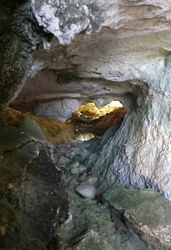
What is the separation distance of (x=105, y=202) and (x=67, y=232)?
0.39m

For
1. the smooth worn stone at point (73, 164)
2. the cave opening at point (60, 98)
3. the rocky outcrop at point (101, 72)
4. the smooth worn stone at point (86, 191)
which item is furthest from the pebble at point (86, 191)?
the cave opening at point (60, 98)

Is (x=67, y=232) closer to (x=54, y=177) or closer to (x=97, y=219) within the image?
(x=97, y=219)

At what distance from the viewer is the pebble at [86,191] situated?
1951 mm

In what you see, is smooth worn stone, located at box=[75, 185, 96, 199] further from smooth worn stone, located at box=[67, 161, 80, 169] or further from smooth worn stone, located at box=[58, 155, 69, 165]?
smooth worn stone, located at box=[58, 155, 69, 165]

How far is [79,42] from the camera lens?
5.07 ft

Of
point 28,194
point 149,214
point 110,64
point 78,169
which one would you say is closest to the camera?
point 28,194

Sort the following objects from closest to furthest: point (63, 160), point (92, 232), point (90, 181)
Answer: point (92, 232)
point (90, 181)
point (63, 160)

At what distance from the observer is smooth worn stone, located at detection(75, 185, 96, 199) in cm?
195

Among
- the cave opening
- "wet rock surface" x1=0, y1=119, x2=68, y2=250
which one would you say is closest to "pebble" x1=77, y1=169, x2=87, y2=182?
the cave opening

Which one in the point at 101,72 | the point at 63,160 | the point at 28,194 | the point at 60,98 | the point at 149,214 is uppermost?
the point at 101,72

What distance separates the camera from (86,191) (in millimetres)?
1966

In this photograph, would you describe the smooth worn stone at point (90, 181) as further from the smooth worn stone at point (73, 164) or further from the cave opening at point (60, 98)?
the cave opening at point (60, 98)

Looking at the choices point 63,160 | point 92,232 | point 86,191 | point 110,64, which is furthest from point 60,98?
point 92,232

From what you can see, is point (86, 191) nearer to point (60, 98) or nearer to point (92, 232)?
point (92, 232)
